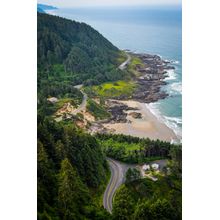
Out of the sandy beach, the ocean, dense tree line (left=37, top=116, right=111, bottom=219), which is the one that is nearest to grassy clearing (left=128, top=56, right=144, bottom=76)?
the ocean

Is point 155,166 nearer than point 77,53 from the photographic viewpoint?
Yes

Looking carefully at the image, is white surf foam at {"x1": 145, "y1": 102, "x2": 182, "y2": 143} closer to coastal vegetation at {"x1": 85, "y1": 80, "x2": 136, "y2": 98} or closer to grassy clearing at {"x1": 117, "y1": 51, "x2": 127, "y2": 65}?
coastal vegetation at {"x1": 85, "y1": 80, "x2": 136, "y2": 98}

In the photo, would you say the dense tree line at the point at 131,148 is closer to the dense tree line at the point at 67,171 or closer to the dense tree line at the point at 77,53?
the dense tree line at the point at 67,171

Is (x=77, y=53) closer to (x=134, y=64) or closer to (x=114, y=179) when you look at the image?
(x=134, y=64)

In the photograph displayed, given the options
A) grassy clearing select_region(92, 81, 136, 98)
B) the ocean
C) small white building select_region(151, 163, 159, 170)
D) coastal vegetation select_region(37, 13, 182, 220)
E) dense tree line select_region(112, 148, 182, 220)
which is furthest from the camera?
grassy clearing select_region(92, 81, 136, 98)

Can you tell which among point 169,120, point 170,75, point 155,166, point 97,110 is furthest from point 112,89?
point 155,166

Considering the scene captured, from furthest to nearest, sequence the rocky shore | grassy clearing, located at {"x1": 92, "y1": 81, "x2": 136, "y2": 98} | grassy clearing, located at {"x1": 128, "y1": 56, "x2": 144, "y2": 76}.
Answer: grassy clearing, located at {"x1": 128, "y1": 56, "x2": 144, "y2": 76} → grassy clearing, located at {"x1": 92, "y1": 81, "x2": 136, "y2": 98} → the rocky shore

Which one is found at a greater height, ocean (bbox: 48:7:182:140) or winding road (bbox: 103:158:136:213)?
ocean (bbox: 48:7:182:140)
